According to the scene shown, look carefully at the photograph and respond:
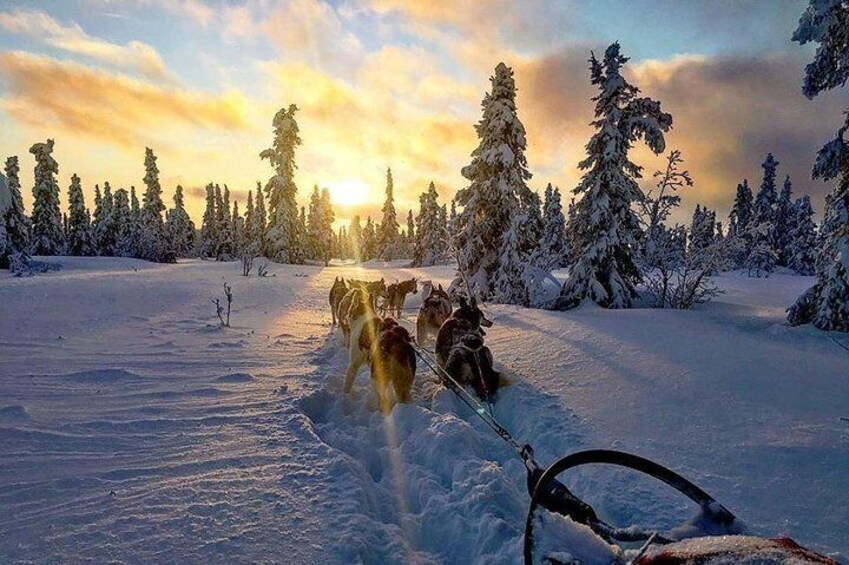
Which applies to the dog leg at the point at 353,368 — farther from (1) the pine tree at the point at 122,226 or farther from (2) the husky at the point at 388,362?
(1) the pine tree at the point at 122,226

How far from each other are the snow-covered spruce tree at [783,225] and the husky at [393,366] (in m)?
61.5

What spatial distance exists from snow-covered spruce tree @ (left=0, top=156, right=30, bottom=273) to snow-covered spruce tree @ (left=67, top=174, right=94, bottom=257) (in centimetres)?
1420

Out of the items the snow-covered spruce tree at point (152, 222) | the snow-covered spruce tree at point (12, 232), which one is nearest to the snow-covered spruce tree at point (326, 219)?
the snow-covered spruce tree at point (152, 222)

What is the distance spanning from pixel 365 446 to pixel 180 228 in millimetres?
75669

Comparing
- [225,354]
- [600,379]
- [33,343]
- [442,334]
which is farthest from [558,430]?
[33,343]

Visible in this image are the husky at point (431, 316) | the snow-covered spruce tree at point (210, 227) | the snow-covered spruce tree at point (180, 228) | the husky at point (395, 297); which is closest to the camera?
the husky at point (431, 316)

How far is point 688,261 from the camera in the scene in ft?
52.0

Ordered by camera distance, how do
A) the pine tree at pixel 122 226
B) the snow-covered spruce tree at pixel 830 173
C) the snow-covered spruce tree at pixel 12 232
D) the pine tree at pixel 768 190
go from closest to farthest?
the snow-covered spruce tree at pixel 830 173 → the snow-covered spruce tree at pixel 12 232 → the pine tree at pixel 122 226 → the pine tree at pixel 768 190

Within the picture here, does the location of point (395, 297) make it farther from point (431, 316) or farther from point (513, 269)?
point (513, 269)

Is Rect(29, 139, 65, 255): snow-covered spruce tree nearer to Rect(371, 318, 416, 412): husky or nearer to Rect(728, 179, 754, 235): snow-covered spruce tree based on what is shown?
Rect(371, 318, 416, 412): husky

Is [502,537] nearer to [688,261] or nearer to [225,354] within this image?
[225,354]

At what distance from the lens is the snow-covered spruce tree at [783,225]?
53375 millimetres

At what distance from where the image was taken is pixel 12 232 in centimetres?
2948

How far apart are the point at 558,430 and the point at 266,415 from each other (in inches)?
125
